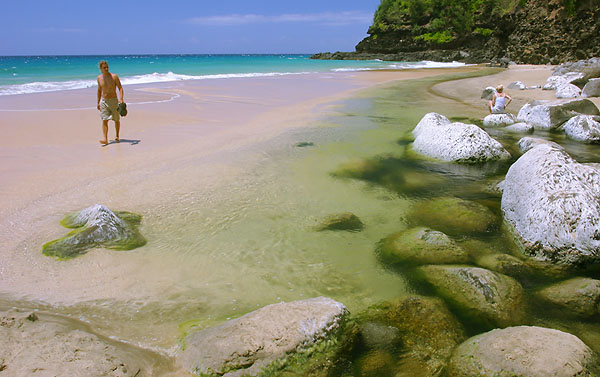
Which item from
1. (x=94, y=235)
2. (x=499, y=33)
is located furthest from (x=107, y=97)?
(x=499, y=33)

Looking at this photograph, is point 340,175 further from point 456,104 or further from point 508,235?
A: point 456,104

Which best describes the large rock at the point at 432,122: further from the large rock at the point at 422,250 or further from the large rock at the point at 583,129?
the large rock at the point at 422,250

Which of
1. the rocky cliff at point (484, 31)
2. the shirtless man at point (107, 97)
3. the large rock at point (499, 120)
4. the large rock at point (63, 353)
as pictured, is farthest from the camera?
the rocky cliff at point (484, 31)

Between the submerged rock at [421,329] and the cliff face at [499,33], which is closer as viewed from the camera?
the submerged rock at [421,329]

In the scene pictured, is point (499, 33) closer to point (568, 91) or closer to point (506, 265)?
point (568, 91)

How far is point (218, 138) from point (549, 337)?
24.7 feet

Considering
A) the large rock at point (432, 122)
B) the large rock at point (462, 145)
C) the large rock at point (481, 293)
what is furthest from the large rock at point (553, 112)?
the large rock at point (481, 293)

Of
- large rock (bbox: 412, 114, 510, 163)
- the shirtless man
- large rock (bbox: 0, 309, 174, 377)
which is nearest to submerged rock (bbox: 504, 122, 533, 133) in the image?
large rock (bbox: 412, 114, 510, 163)

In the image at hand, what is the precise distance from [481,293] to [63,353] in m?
3.15

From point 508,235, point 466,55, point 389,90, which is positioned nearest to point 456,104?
point 389,90

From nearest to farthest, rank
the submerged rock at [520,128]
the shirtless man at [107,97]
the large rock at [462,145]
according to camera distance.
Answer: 1. the large rock at [462,145]
2. the shirtless man at [107,97]
3. the submerged rock at [520,128]

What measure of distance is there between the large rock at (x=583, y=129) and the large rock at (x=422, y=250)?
7194 mm

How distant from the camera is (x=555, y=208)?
4.11 metres

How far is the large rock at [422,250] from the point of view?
3.97 meters
